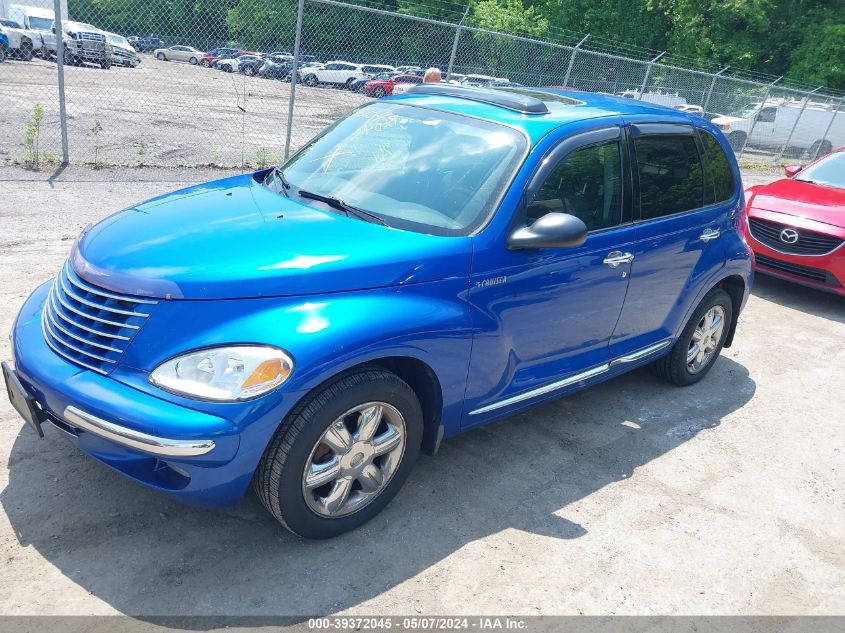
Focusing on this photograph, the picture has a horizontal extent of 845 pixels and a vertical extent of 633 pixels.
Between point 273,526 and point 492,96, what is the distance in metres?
2.63

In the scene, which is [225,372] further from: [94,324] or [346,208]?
[346,208]

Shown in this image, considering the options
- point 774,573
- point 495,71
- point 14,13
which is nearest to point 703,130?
point 774,573

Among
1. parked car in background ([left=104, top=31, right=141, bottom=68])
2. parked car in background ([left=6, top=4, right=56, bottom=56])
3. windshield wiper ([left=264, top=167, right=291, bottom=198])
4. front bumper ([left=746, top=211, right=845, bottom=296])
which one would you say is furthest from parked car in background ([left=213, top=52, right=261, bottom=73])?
parked car in background ([left=6, top=4, right=56, bottom=56])

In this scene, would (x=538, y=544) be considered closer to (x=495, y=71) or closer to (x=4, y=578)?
(x=4, y=578)

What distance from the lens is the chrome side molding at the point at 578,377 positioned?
3.70 meters

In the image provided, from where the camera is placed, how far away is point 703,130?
4.86m

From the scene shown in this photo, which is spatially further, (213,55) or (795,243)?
(213,55)

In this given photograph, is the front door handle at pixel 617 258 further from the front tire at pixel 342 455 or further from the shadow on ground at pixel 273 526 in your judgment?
the front tire at pixel 342 455

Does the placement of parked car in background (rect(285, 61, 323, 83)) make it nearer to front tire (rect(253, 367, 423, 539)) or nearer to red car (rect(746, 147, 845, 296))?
red car (rect(746, 147, 845, 296))

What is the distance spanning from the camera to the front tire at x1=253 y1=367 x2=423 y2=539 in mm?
2848

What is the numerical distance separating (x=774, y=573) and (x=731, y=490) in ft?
2.28

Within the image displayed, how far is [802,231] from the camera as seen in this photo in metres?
7.59

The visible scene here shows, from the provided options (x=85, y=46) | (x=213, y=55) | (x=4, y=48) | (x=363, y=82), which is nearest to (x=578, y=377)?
(x=363, y=82)

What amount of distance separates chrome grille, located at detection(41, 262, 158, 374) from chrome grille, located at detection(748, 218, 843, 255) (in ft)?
23.0
